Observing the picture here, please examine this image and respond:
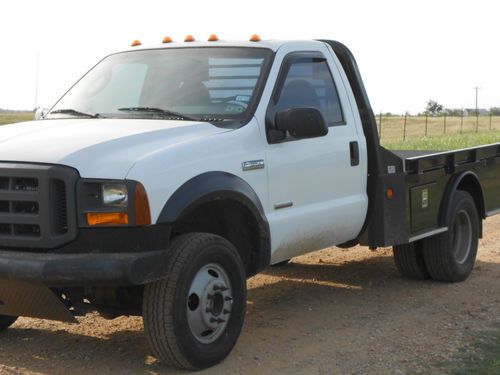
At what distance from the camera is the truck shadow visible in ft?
17.5

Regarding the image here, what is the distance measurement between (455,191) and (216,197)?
3292 millimetres

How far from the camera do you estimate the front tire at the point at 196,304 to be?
4773 millimetres

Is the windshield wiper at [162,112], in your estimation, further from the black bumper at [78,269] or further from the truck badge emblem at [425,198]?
the truck badge emblem at [425,198]

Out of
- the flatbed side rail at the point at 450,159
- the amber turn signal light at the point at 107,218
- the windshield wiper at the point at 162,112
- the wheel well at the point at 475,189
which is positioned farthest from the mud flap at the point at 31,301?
the wheel well at the point at 475,189

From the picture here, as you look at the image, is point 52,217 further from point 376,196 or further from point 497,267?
point 497,267

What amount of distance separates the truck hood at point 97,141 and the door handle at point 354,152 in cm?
139

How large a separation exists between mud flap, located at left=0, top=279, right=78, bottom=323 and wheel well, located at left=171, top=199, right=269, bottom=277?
81 centimetres

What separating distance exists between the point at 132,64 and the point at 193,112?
0.95 m

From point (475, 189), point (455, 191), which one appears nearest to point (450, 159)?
point (455, 191)

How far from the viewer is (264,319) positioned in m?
6.41

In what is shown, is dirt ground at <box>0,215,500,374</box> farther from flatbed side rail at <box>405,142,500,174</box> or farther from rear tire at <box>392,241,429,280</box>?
flatbed side rail at <box>405,142,500,174</box>

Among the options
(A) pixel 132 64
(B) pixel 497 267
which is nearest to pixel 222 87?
(A) pixel 132 64

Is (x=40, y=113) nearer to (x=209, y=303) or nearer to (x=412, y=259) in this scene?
(x=209, y=303)

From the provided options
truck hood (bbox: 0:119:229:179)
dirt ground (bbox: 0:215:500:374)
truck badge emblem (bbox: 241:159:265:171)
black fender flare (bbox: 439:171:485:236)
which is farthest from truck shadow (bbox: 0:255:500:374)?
truck hood (bbox: 0:119:229:179)
